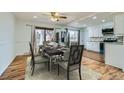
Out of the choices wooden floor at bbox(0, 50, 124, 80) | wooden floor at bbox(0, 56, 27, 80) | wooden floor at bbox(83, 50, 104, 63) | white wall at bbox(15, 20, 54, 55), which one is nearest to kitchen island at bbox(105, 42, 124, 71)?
wooden floor at bbox(0, 50, 124, 80)

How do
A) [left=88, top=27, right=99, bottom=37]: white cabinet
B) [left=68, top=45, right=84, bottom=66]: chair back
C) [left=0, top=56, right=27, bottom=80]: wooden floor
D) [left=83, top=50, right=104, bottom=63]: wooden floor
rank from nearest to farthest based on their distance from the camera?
[left=68, top=45, right=84, bottom=66]: chair back, [left=0, top=56, right=27, bottom=80]: wooden floor, [left=83, top=50, right=104, bottom=63]: wooden floor, [left=88, top=27, right=99, bottom=37]: white cabinet

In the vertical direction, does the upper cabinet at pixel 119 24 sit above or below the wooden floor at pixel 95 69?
above

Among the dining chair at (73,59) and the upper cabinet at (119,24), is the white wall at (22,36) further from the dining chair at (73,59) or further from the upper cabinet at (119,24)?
the upper cabinet at (119,24)

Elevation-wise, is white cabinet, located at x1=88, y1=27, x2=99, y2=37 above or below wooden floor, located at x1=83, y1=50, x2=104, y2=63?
above

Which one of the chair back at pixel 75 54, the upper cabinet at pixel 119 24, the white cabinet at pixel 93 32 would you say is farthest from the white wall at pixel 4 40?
the white cabinet at pixel 93 32

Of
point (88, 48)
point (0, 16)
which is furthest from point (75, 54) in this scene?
point (88, 48)

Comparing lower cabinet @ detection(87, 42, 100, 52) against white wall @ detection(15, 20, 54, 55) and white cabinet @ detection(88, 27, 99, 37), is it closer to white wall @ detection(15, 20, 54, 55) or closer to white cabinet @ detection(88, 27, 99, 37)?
white cabinet @ detection(88, 27, 99, 37)

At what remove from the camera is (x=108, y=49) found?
362cm

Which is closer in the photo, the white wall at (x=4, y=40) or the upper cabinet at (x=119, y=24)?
the white wall at (x=4, y=40)

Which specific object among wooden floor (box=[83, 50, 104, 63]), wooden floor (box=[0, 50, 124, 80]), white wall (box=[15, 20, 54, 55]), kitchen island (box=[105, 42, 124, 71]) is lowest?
wooden floor (box=[0, 50, 124, 80])
